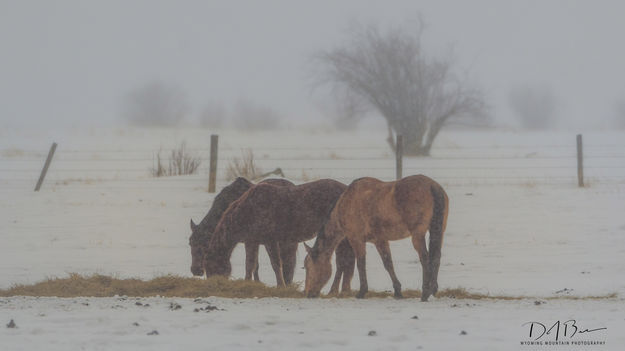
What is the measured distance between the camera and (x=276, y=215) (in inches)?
297

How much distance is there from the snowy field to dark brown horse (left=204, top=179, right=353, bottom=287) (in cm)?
71

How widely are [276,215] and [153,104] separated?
65.0 metres

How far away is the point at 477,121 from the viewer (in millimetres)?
33125

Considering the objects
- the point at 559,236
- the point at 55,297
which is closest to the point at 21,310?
the point at 55,297

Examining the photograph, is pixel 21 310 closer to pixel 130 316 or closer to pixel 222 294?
pixel 130 316

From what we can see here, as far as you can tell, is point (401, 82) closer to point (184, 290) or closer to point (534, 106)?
point (184, 290)

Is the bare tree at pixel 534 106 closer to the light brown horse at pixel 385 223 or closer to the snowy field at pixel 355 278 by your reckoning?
the snowy field at pixel 355 278

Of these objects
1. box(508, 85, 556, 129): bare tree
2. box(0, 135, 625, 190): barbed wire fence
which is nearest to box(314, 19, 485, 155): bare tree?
box(0, 135, 625, 190): barbed wire fence

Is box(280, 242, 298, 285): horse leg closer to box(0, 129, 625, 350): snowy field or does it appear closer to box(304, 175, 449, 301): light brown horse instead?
box(304, 175, 449, 301): light brown horse

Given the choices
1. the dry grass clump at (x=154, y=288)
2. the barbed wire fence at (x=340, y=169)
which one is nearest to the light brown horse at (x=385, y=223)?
the dry grass clump at (x=154, y=288)

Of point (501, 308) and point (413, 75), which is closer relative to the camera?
point (501, 308)

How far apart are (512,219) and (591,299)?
664 cm

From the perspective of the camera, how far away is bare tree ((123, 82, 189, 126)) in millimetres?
70500
